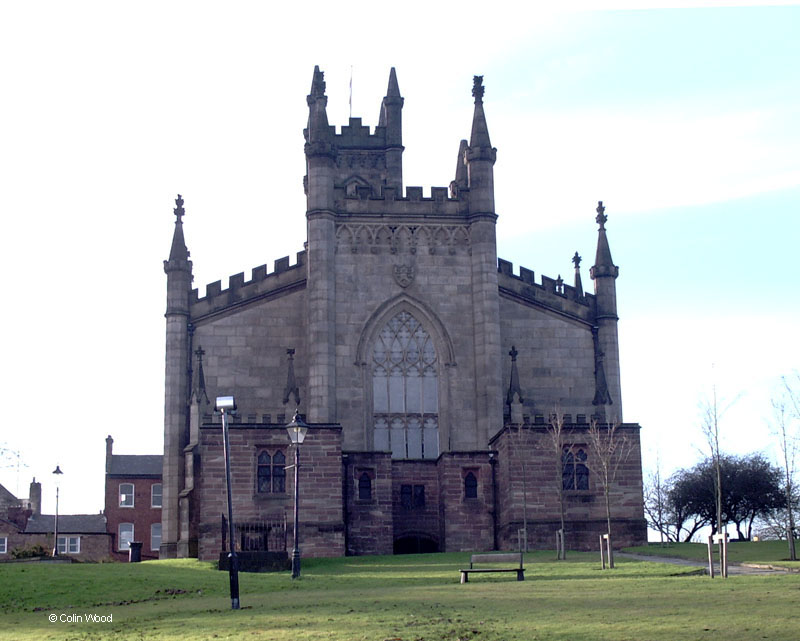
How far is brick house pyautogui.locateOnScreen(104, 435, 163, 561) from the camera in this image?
3322 inches

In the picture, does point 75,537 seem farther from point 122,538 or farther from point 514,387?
point 514,387

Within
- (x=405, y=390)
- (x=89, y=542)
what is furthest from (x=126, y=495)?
(x=405, y=390)

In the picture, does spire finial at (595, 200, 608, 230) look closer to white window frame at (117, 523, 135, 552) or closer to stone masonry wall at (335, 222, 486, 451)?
stone masonry wall at (335, 222, 486, 451)

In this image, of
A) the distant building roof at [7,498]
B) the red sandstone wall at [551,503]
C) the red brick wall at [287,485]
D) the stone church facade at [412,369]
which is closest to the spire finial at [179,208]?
the stone church facade at [412,369]

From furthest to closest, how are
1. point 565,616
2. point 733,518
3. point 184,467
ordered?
point 733,518 → point 184,467 → point 565,616

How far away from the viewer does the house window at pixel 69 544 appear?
82.6 metres

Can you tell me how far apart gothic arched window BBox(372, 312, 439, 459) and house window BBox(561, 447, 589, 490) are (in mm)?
7546

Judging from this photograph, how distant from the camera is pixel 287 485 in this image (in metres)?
48.5

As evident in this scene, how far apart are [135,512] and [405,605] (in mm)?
64054

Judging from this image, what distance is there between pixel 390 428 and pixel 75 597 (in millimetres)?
26676

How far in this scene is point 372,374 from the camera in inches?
2189

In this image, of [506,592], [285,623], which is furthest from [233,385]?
[285,623]

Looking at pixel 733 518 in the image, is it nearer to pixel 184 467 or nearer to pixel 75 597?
pixel 184 467

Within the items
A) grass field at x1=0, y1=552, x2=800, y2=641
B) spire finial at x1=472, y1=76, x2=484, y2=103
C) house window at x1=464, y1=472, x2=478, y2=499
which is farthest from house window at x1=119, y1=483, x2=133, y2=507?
grass field at x1=0, y1=552, x2=800, y2=641
